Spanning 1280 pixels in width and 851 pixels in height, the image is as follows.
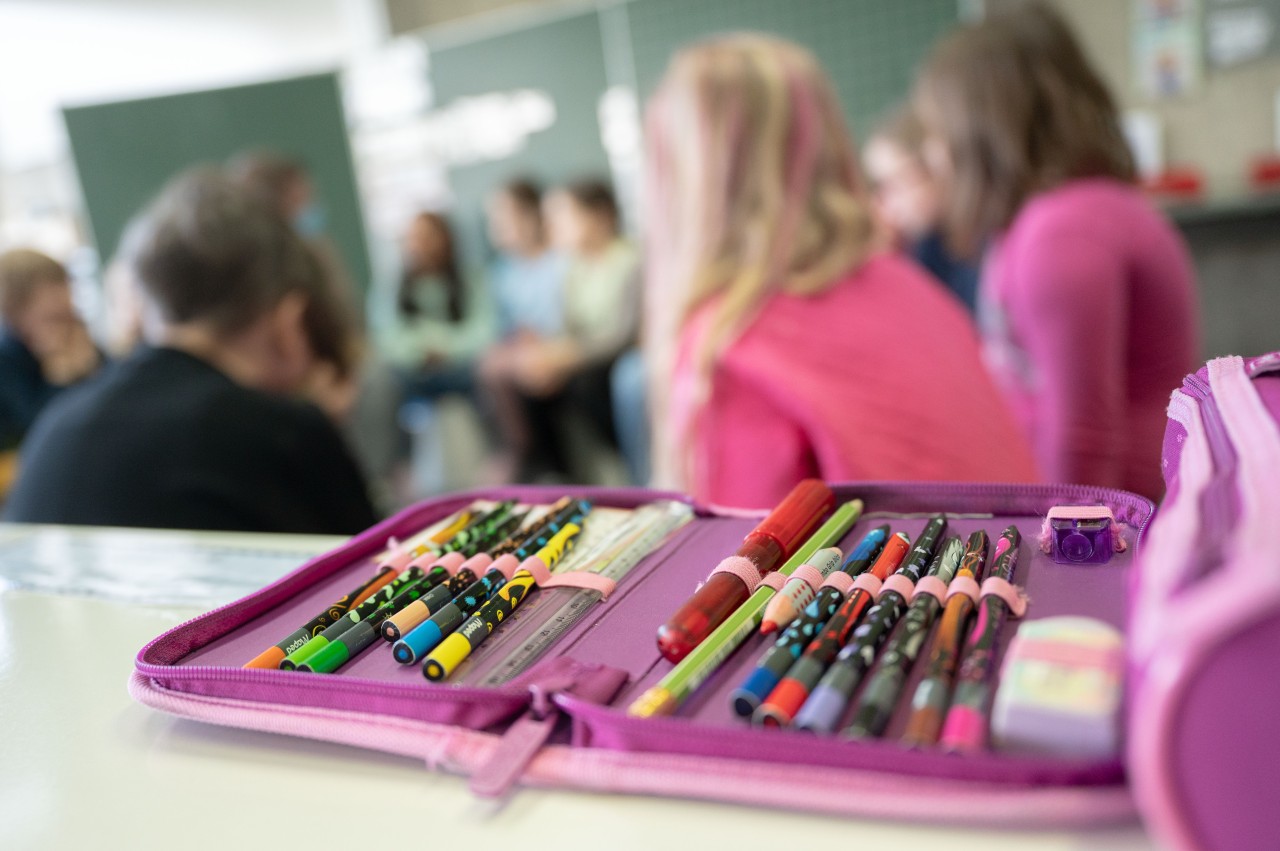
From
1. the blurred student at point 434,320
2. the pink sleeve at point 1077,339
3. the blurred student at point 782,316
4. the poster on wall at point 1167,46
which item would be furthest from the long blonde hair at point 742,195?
the blurred student at point 434,320

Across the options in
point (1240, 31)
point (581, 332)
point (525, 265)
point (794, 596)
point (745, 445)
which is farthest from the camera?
point (525, 265)

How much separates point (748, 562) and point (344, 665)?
0.23 metres

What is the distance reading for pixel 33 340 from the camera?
2.37m

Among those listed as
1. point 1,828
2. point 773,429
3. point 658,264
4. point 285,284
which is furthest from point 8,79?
point 1,828

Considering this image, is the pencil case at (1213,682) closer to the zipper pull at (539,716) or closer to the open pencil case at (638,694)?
the open pencil case at (638,694)

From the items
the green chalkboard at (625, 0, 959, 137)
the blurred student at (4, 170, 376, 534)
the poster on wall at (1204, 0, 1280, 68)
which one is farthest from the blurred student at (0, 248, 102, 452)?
the poster on wall at (1204, 0, 1280, 68)

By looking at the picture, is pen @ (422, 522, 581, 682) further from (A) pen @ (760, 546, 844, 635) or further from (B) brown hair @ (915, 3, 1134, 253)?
(B) brown hair @ (915, 3, 1134, 253)

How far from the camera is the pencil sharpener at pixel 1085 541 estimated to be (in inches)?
20.8

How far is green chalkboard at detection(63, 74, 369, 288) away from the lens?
2881 millimetres

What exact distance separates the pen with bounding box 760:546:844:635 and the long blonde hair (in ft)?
1.70

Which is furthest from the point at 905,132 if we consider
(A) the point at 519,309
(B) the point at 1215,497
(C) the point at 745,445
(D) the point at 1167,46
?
(B) the point at 1215,497

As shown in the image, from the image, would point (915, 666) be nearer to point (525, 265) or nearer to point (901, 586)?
point (901, 586)

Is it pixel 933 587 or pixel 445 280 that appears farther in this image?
pixel 445 280

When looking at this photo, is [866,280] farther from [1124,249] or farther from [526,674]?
[526,674]
